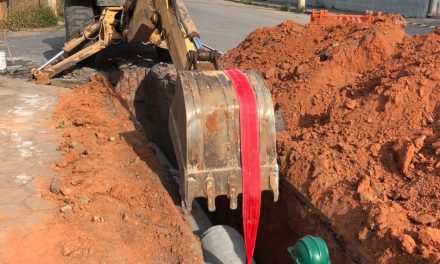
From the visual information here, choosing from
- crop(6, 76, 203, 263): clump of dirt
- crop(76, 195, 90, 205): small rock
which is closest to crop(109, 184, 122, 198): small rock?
crop(6, 76, 203, 263): clump of dirt

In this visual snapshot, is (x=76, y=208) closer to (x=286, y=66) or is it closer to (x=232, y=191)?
(x=232, y=191)

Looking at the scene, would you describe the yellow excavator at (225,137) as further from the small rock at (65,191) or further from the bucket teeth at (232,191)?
the small rock at (65,191)

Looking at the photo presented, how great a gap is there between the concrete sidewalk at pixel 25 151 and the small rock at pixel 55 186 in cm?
9

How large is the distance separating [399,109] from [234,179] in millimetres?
2051

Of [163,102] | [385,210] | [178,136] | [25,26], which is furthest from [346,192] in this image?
[25,26]

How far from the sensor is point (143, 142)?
6027 millimetres

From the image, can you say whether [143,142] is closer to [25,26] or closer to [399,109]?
[399,109]

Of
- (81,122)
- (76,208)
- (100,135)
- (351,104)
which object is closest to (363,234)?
(351,104)

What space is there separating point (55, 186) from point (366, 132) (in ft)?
10.3

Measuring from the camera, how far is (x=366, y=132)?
4.98 m

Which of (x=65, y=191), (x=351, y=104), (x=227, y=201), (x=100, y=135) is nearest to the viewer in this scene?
(x=65, y=191)

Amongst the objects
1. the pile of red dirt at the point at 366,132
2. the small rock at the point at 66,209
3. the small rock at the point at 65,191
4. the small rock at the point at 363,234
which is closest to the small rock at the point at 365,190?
the pile of red dirt at the point at 366,132

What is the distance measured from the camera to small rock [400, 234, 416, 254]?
3473 mm

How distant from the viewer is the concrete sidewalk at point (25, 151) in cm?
420
